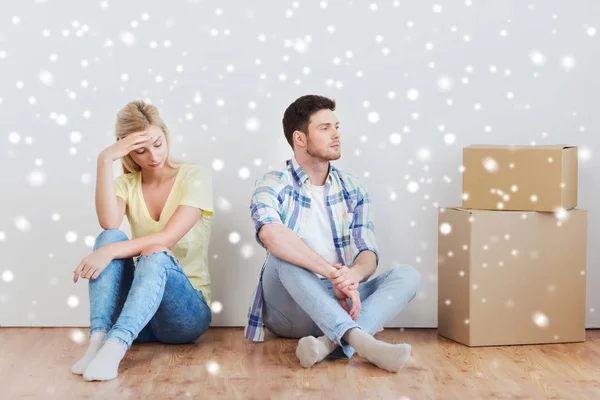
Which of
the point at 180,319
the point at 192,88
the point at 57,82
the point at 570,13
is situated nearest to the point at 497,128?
the point at 570,13

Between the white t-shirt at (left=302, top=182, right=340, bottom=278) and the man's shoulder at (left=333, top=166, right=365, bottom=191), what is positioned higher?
the man's shoulder at (left=333, top=166, right=365, bottom=191)

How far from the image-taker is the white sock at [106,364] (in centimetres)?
200

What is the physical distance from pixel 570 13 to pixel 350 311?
1.36 metres

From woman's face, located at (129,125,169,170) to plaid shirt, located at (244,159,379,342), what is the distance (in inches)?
12.2

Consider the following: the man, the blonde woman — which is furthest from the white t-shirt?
the blonde woman

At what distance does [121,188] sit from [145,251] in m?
0.35

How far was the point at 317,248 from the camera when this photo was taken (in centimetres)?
249

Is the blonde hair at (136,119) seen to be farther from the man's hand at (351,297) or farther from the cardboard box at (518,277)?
the cardboard box at (518,277)

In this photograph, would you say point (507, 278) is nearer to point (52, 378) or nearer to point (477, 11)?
point (477, 11)

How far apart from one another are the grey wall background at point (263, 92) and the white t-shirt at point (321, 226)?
313mm

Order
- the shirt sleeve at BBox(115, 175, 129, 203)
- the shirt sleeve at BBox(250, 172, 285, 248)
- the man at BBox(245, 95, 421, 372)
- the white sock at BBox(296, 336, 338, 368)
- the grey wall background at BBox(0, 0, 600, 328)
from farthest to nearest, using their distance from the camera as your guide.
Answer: the grey wall background at BBox(0, 0, 600, 328), the shirt sleeve at BBox(115, 175, 129, 203), the shirt sleeve at BBox(250, 172, 285, 248), the man at BBox(245, 95, 421, 372), the white sock at BBox(296, 336, 338, 368)

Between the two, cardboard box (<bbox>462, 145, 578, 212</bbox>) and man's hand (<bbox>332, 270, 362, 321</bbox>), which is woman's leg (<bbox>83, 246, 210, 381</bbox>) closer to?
man's hand (<bbox>332, 270, 362, 321</bbox>)

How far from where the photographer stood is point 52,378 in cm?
207

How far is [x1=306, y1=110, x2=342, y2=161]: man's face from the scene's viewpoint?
2.45 meters
